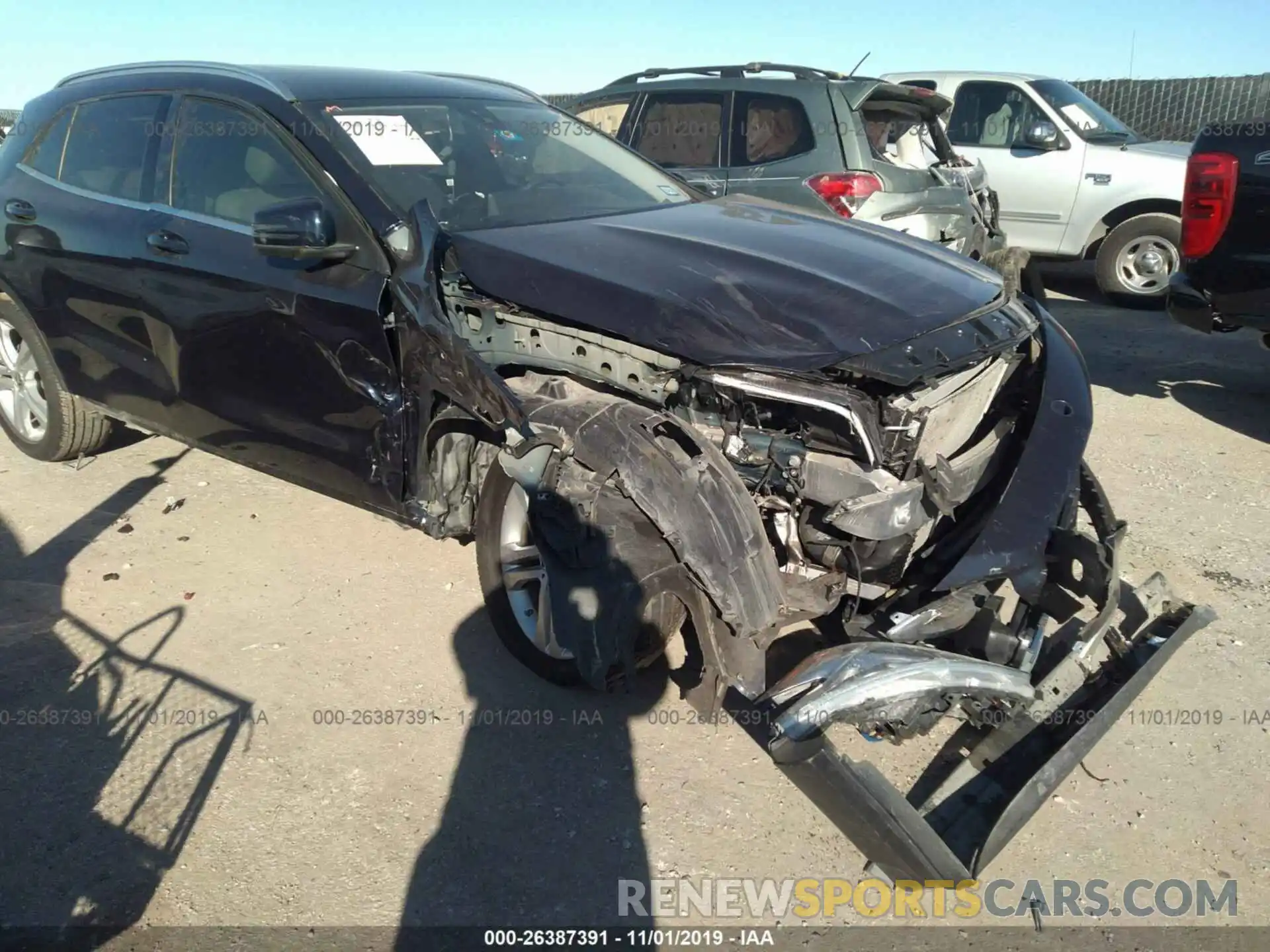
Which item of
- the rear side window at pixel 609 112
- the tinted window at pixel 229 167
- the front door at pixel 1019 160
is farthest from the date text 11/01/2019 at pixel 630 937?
the front door at pixel 1019 160

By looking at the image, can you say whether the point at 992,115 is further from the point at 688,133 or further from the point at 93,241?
the point at 93,241

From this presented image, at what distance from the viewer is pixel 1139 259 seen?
852 centimetres

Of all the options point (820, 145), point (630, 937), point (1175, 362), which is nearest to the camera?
point (630, 937)

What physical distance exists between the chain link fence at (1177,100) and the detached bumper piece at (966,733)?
52.6 ft

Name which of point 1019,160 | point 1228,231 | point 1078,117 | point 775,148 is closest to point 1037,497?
→ point 1228,231

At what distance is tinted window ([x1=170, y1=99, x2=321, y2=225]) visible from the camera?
11.3 feet

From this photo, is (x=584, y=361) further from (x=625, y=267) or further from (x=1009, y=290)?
(x=1009, y=290)

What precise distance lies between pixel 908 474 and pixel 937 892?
1.05 m

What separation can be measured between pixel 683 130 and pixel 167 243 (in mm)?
4133

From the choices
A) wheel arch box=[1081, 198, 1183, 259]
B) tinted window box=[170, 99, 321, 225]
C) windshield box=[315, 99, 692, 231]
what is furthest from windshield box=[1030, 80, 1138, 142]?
tinted window box=[170, 99, 321, 225]

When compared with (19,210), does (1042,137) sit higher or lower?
lower

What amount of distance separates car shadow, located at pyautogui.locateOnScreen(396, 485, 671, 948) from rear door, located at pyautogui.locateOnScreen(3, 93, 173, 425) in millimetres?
2041

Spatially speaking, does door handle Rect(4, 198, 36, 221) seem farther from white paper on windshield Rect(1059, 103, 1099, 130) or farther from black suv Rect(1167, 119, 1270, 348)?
white paper on windshield Rect(1059, 103, 1099, 130)

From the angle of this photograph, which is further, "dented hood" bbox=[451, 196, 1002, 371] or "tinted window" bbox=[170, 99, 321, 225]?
"tinted window" bbox=[170, 99, 321, 225]
